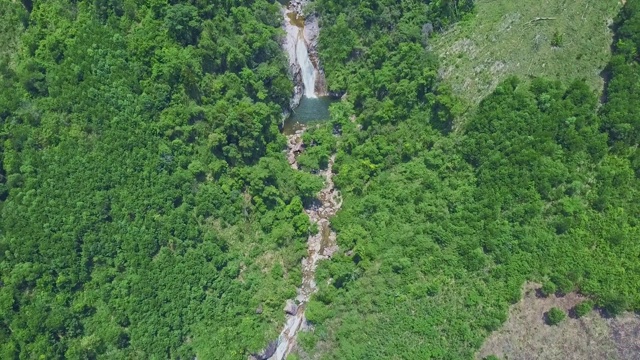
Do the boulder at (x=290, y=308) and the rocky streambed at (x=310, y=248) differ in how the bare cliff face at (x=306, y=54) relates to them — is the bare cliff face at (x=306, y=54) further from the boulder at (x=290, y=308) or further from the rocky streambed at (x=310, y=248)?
the boulder at (x=290, y=308)

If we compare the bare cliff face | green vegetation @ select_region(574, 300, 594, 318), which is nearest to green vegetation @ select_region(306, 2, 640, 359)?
green vegetation @ select_region(574, 300, 594, 318)

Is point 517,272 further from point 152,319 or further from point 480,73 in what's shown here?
point 152,319

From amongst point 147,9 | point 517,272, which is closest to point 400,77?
point 517,272

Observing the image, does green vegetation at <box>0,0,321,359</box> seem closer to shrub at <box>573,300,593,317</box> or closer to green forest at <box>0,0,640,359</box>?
green forest at <box>0,0,640,359</box>

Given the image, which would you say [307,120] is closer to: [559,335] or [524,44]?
[524,44]

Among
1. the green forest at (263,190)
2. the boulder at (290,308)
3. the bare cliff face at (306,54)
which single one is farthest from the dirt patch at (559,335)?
the bare cliff face at (306,54)

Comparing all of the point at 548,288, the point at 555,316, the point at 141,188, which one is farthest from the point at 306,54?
the point at 555,316
